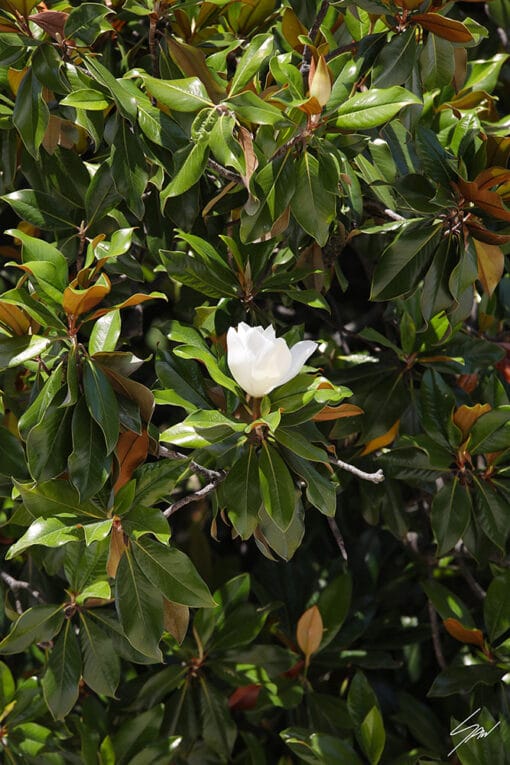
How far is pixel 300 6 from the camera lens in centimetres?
147

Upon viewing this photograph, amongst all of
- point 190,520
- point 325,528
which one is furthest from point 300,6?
point 190,520

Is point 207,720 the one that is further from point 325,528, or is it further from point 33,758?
point 325,528

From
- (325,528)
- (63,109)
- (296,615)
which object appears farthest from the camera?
(325,528)

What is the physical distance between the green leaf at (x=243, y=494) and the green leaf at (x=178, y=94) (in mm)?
476

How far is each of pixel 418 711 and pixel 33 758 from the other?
745 mm

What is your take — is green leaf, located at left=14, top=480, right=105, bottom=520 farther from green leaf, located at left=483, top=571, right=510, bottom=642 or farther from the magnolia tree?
Result: green leaf, located at left=483, top=571, right=510, bottom=642

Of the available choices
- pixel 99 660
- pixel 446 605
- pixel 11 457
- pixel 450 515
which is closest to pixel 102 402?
pixel 11 457

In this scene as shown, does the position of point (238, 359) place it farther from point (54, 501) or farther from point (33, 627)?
point (33, 627)

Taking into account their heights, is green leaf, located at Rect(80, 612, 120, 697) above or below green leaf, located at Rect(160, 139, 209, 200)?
below

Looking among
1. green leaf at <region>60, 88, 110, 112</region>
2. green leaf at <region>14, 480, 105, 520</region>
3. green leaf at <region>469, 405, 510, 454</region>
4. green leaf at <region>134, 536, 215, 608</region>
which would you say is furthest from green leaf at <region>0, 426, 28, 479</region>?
green leaf at <region>469, 405, 510, 454</region>

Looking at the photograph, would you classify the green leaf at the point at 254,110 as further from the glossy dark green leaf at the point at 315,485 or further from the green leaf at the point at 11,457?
the green leaf at the point at 11,457

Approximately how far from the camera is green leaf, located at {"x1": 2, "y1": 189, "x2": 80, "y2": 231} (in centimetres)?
138

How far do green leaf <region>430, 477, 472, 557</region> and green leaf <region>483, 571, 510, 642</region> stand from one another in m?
0.26

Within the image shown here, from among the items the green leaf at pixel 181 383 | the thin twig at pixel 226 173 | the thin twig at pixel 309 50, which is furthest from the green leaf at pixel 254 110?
the green leaf at pixel 181 383
